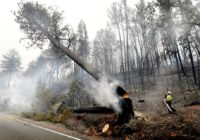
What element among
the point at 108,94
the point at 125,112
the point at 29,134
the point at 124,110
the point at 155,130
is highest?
the point at 108,94

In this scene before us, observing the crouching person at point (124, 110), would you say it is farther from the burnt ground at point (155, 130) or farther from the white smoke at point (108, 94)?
the burnt ground at point (155, 130)

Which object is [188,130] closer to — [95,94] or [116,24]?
[95,94]

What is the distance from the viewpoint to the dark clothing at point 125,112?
12.8 metres

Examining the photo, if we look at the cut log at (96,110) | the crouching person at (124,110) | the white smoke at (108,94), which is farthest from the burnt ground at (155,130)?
the cut log at (96,110)

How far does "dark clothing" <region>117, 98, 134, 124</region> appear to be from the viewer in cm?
1280

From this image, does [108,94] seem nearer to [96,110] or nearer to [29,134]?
[96,110]

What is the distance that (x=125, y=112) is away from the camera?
42.9 feet

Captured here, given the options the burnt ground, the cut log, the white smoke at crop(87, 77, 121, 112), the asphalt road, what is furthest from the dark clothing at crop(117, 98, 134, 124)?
the asphalt road

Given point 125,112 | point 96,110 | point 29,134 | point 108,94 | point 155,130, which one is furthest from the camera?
point 96,110

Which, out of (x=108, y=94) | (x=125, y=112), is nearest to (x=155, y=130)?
(x=125, y=112)

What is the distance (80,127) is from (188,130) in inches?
268

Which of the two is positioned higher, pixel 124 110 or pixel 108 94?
pixel 108 94

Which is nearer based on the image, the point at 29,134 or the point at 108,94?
the point at 29,134

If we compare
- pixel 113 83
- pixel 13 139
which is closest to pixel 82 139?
pixel 13 139
